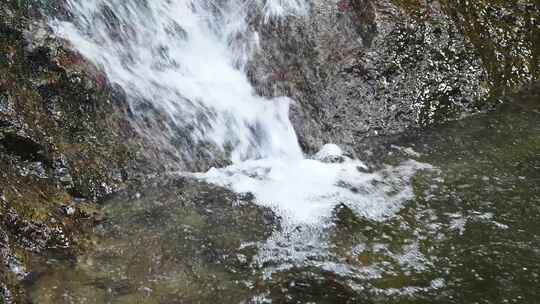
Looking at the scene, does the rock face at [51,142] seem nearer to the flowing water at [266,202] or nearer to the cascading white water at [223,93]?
the flowing water at [266,202]

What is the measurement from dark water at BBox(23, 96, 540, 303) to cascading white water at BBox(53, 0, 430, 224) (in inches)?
14.0

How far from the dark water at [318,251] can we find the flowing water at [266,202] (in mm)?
19

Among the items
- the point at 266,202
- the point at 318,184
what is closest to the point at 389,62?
the point at 318,184

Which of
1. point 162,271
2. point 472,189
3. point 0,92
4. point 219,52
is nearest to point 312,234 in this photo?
point 162,271

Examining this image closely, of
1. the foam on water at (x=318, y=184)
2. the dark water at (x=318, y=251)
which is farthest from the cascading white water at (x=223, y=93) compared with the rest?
the dark water at (x=318, y=251)

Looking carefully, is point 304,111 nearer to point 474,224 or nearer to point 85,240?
point 474,224

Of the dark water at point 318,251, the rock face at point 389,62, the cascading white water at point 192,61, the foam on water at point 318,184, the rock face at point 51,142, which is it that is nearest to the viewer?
the dark water at point 318,251

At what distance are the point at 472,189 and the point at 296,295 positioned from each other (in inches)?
119

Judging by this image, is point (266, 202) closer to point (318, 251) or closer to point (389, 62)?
point (318, 251)

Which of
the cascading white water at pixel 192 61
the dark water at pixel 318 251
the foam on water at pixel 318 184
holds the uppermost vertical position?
the cascading white water at pixel 192 61

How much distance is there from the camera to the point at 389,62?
31.1 ft

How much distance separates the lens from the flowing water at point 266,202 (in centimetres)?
529

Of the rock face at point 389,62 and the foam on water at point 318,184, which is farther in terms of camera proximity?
the rock face at point 389,62

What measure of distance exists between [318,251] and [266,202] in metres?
1.18
